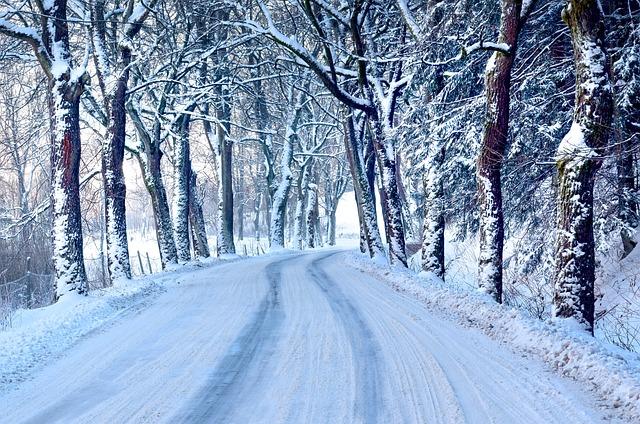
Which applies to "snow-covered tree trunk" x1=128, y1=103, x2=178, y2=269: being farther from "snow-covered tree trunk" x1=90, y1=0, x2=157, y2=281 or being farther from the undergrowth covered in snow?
the undergrowth covered in snow

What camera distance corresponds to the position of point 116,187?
16.0 metres

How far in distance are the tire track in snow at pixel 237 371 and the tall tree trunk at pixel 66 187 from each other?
16.2 ft

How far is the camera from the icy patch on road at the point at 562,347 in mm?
5016

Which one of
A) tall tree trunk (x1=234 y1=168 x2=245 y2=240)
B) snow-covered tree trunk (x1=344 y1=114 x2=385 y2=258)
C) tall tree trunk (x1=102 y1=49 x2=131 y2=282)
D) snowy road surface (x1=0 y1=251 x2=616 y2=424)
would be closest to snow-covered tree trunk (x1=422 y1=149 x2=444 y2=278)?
snowy road surface (x1=0 y1=251 x2=616 y2=424)

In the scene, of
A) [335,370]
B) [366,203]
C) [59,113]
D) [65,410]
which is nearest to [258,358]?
[335,370]

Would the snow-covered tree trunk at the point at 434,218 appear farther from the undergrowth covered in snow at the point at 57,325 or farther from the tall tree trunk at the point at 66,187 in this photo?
the tall tree trunk at the point at 66,187

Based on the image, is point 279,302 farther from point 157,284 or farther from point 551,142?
point 551,142

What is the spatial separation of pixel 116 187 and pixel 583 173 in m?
12.0

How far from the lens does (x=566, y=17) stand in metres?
8.82

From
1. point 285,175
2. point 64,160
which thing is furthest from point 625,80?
point 285,175

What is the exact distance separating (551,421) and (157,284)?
1219 centimetres

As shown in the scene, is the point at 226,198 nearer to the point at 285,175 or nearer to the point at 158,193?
the point at 285,175

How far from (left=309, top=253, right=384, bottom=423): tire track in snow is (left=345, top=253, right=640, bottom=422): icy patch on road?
1.54 m

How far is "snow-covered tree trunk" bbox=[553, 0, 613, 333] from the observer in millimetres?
8266
